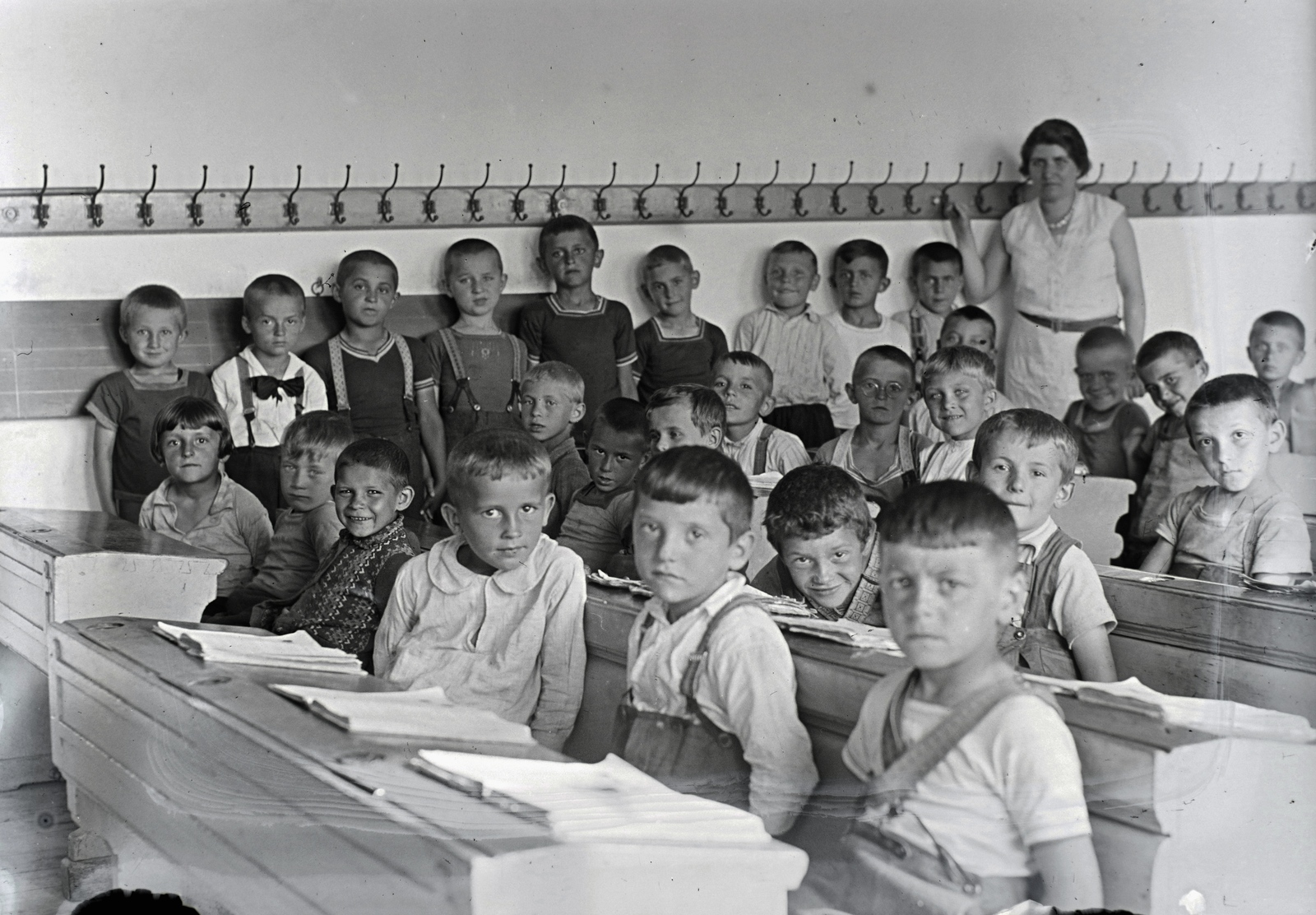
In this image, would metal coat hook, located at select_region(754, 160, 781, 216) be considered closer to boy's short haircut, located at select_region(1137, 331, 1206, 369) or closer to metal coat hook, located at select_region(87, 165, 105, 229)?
boy's short haircut, located at select_region(1137, 331, 1206, 369)

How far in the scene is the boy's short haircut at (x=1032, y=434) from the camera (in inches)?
40.5

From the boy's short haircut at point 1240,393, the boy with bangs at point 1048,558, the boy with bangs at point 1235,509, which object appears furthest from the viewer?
the boy's short haircut at point 1240,393

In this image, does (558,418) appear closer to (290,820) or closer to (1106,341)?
(1106,341)

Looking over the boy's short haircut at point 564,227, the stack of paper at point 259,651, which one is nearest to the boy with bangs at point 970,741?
the stack of paper at point 259,651

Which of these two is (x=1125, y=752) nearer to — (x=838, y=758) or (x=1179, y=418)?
(x=838, y=758)

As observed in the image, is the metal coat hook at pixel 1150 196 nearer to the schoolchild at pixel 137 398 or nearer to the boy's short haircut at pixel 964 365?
the boy's short haircut at pixel 964 365

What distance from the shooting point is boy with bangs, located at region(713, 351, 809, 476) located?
1509 mm

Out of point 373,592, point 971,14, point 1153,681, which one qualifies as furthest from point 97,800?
point 971,14

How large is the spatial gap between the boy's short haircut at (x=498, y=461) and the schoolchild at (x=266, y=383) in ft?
1.49

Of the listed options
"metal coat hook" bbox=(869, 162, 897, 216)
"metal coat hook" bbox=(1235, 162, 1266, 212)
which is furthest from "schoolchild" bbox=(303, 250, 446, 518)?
"metal coat hook" bbox=(1235, 162, 1266, 212)

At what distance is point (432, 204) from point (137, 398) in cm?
36

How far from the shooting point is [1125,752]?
0.70 m

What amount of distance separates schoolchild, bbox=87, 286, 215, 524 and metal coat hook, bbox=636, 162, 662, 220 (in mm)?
491

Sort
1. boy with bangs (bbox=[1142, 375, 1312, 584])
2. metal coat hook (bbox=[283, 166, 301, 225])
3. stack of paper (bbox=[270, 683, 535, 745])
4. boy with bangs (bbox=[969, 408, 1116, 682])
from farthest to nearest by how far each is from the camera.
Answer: metal coat hook (bbox=[283, 166, 301, 225])
boy with bangs (bbox=[1142, 375, 1312, 584])
boy with bangs (bbox=[969, 408, 1116, 682])
stack of paper (bbox=[270, 683, 535, 745])
